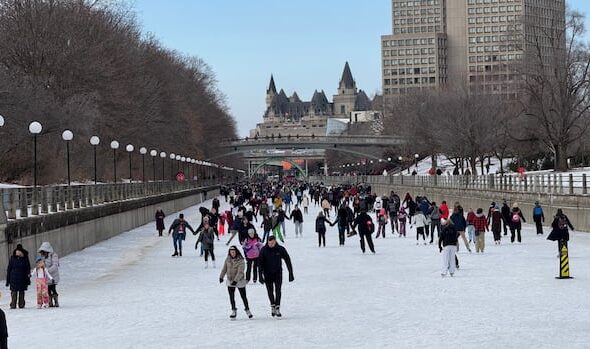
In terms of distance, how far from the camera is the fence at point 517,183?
44.3 m

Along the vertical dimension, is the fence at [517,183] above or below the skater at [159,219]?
above

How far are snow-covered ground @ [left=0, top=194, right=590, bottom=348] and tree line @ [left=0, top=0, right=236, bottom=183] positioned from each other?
2371cm

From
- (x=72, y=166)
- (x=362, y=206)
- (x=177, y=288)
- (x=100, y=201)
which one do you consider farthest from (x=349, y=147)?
(x=177, y=288)

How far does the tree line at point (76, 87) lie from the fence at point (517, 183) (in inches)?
833

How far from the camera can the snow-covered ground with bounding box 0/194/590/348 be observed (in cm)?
1605

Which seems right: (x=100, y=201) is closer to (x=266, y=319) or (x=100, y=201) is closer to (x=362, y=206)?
(x=362, y=206)

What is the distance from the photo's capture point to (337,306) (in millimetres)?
20203

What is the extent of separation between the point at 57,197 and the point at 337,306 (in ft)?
58.5

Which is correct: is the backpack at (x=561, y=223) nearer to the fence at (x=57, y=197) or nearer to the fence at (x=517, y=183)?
the fence at (x=57, y=197)

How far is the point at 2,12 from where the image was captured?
64938mm

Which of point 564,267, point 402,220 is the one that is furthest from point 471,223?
point 564,267

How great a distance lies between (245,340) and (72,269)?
16040 mm

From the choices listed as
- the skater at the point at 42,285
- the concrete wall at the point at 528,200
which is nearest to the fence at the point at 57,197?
the skater at the point at 42,285

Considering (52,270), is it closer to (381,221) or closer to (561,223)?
(561,223)
